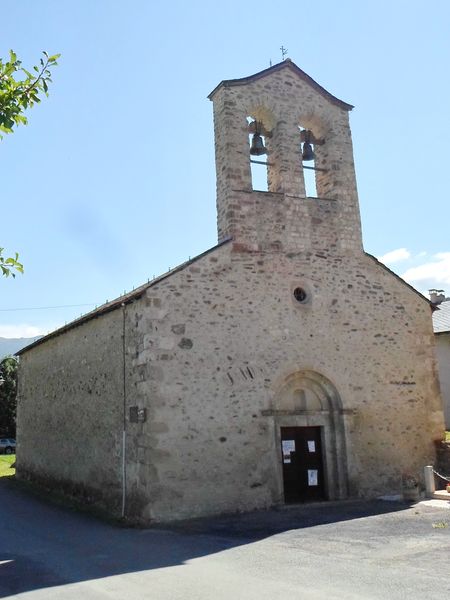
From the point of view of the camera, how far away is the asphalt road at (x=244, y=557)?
6.31 metres

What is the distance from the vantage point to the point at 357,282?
1408cm

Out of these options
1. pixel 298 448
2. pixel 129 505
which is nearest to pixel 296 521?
pixel 298 448

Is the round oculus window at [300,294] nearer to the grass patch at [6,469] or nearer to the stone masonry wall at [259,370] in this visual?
the stone masonry wall at [259,370]

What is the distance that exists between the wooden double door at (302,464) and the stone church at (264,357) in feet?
0.11

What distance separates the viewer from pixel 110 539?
955cm

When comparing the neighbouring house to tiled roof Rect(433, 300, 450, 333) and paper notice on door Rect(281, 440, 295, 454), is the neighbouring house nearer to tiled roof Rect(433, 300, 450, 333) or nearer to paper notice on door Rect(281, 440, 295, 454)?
tiled roof Rect(433, 300, 450, 333)

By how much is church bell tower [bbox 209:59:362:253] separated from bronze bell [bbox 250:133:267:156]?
2 centimetres

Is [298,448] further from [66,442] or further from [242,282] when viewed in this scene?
[66,442]

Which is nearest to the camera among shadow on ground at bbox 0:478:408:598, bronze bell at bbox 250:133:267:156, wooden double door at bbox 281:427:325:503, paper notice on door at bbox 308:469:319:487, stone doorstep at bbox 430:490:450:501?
shadow on ground at bbox 0:478:408:598

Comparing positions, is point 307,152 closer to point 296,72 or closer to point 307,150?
point 307,150

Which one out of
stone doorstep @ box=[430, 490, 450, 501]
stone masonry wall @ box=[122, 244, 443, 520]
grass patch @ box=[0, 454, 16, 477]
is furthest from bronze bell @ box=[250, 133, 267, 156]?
grass patch @ box=[0, 454, 16, 477]

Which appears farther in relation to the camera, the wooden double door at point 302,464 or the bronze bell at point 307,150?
the bronze bell at point 307,150

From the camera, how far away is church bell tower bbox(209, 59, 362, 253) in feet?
43.0

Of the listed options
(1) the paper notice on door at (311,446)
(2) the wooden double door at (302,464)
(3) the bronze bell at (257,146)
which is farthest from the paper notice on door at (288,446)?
(3) the bronze bell at (257,146)
